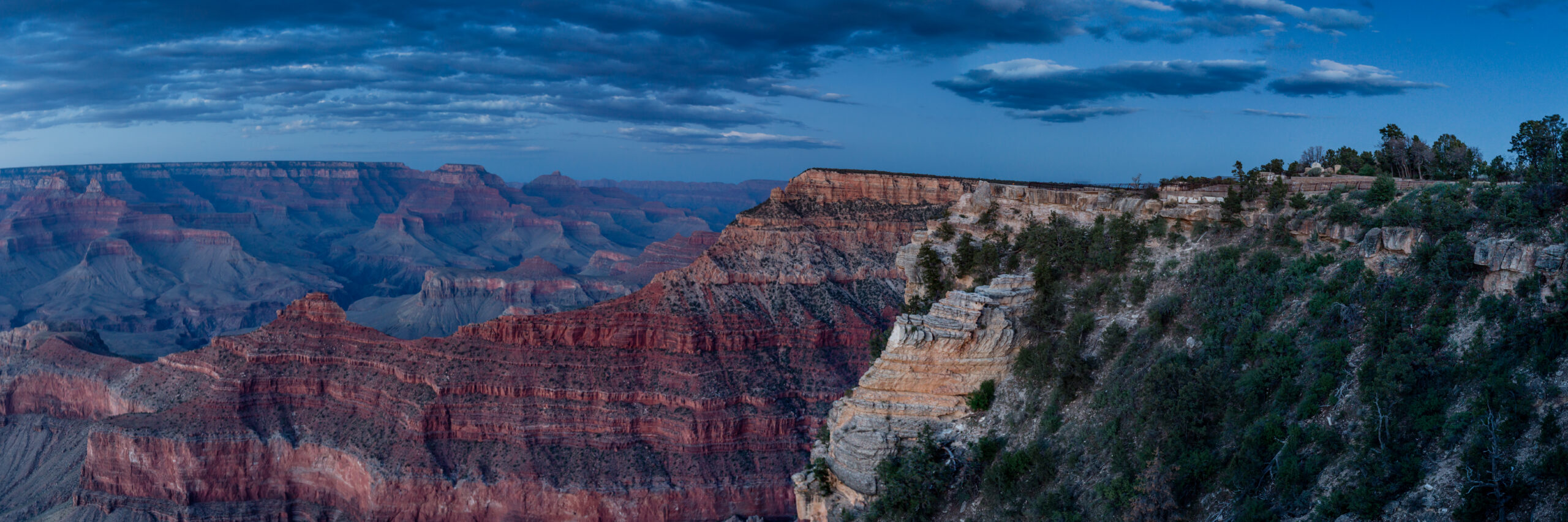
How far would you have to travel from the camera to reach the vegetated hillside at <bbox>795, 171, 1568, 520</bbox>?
16.1m

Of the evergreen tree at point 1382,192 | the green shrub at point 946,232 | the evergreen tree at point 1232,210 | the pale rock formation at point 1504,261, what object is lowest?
the green shrub at point 946,232

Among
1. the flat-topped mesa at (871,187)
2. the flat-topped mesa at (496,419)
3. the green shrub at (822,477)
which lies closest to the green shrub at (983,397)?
the green shrub at (822,477)

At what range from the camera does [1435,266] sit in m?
19.5

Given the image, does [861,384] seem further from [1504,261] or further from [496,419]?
[496,419]

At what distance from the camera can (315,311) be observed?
223 feet

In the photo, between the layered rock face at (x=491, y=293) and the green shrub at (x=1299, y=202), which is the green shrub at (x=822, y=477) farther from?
the layered rock face at (x=491, y=293)

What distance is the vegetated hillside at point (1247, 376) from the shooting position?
633 inches

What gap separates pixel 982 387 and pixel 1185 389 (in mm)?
6275

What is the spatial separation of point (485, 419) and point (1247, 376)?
160 feet

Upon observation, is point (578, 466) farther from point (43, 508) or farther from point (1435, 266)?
point (1435, 266)

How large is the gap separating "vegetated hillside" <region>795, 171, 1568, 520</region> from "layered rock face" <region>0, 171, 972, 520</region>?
3223cm

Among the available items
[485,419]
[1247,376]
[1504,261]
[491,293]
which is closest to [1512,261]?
[1504,261]

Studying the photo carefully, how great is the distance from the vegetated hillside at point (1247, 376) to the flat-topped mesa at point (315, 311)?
52.9m

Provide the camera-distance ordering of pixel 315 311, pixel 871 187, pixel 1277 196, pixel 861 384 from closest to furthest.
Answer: pixel 1277 196 < pixel 861 384 < pixel 315 311 < pixel 871 187
